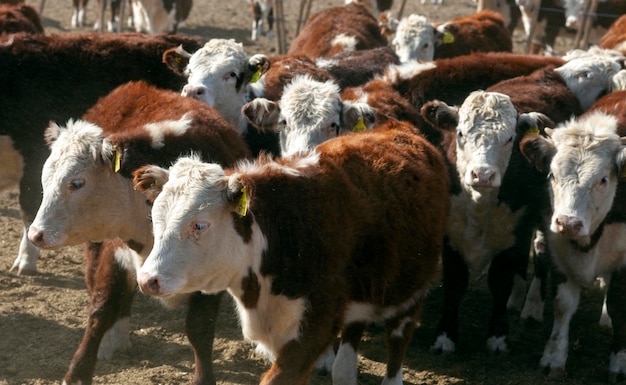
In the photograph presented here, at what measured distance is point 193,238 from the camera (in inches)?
165

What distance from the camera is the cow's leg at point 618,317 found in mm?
5816

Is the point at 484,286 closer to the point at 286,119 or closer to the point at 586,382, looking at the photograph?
the point at 586,382

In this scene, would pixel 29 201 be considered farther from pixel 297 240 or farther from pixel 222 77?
pixel 297 240

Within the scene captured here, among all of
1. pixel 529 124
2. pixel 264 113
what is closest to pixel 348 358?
pixel 264 113

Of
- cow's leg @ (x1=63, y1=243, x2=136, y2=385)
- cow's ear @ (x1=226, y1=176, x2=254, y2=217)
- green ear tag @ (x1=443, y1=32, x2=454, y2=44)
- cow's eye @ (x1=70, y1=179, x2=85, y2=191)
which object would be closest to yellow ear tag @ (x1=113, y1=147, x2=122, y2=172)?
cow's eye @ (x1=70, y1=179, x2=85, y2=191)

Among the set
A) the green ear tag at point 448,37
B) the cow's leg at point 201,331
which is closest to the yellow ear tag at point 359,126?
the cow's leg at point 201,331

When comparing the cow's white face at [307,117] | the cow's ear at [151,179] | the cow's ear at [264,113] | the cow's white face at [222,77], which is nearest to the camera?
the cow's ear at [151,179]

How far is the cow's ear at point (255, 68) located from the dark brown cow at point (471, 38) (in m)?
3.92

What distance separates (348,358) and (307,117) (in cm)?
167

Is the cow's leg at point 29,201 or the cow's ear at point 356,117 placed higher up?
the cow's ear at point 356,117

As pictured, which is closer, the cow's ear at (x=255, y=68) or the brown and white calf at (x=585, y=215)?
the brown and white calf at (x=585, y=215)

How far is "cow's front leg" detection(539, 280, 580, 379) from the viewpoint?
19.2 feet

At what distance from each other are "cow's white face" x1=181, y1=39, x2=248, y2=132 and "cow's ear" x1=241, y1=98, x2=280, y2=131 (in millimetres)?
704

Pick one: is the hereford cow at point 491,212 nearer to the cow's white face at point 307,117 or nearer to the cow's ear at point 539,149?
the cow's ear at point 539,149
